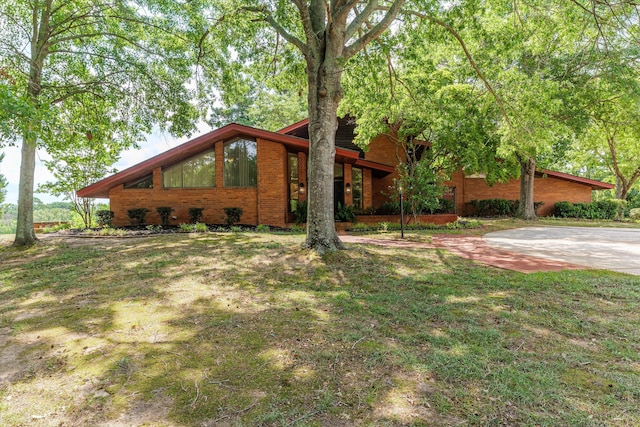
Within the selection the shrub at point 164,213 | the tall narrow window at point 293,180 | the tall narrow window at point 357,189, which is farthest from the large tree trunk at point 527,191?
the shrub at point 164,213

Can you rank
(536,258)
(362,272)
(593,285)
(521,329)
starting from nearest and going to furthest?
(521,329)
(593,285)
(362,272)
(536,258)

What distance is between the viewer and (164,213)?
13328mm

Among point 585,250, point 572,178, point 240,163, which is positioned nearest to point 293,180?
point 240,163

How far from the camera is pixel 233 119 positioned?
3238 cm

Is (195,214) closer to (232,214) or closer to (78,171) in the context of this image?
(232,214)

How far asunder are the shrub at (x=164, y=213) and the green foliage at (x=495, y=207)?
1722cm

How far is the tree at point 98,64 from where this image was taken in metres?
8.98

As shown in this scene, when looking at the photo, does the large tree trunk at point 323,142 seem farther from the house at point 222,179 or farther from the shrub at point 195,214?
the shrub at point 195,214

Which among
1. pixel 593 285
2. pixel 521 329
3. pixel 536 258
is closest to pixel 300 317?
pixel 521 329

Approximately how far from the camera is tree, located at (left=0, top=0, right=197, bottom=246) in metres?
8.98

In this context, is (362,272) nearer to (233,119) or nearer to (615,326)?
(615,326)

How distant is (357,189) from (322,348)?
13.8 meters

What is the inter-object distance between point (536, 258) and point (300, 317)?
5.77 m

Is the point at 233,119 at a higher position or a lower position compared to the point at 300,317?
higher
